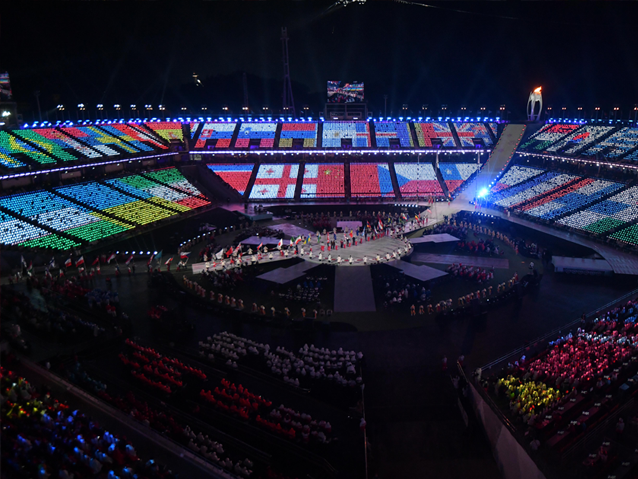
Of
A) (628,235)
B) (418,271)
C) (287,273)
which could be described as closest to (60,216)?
(287,273)

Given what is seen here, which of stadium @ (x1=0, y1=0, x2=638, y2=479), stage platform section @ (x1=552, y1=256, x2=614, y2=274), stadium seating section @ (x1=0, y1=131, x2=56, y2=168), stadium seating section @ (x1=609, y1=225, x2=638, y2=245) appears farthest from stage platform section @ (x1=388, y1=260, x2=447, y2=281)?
stadium seating section @ (x1=0, y1=131, x2=56, y2=168)

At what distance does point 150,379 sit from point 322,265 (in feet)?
55.1

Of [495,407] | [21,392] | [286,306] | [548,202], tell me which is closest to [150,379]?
[21,392]

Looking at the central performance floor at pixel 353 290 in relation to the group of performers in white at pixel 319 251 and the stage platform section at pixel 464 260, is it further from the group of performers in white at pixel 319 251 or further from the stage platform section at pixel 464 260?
the stage platform section at pixel 464 260

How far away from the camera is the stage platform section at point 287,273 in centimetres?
3055

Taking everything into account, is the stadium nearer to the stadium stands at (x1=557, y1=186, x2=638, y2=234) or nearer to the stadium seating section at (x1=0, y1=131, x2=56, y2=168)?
the stadium stands at (x1=557, y1=186, x2=638, y2=234)

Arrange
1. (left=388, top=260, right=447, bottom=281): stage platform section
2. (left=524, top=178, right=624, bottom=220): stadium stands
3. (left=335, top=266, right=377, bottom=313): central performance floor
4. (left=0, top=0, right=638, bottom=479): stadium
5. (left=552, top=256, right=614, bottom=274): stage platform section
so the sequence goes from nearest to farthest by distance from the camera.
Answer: (left=0, top=0, right=638, bottom=479): stadium
(left=335, top=266, right=377, bottom=313): central performance floor
(left=388, top=260, right=447, bottom=281): stage platform section
(left=552, top=256, right=614, bottom=274): stage platform section
(left=524, top=178, right=624, bottom=220): stadium stands

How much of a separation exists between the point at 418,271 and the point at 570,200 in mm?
26612

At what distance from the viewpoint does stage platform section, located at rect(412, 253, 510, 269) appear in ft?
111

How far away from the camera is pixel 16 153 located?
154 ft

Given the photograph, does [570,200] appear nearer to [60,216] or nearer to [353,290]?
[353,290]

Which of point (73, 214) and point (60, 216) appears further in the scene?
point (73, 214)

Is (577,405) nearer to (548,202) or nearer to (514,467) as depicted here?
(514,467)

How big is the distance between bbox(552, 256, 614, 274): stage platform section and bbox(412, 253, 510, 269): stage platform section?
11.5 feet
